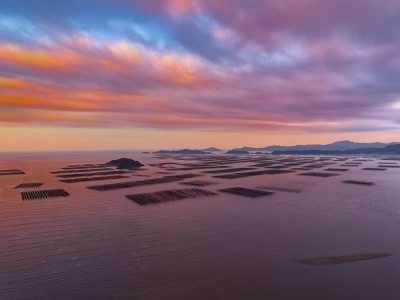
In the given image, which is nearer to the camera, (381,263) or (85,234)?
(381,263)

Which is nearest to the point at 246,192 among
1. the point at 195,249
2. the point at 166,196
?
the point at 166,196

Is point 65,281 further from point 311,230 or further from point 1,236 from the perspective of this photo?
point 311,230

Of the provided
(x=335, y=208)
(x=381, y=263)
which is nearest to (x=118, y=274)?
(x=381, y=263)

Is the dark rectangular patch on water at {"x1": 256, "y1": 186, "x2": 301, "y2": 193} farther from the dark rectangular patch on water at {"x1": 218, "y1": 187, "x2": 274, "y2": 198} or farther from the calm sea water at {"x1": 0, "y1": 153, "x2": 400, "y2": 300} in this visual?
the calm sea water at {"x1": 0, "y1": 153, "x2": 400, "y2": 300}

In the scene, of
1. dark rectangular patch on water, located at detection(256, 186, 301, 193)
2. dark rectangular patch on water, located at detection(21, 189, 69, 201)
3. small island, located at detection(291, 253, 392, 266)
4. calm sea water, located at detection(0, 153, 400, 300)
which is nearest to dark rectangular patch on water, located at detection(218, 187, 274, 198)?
dark rectangular patch on water, located at detection(256, 186, 301, 193)

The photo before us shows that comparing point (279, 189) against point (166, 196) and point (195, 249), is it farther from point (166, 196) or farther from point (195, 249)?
point (195, 249)

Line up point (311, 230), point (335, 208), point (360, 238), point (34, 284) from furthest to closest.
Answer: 1. point (335, 208)
2. point (311, 230)
3. point (360, 238)
4. point (34, 284)

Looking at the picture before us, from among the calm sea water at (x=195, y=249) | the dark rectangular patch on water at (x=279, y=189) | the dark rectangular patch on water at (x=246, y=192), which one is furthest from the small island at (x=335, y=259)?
the dark rectangular patch on water at (x=279, y=189)

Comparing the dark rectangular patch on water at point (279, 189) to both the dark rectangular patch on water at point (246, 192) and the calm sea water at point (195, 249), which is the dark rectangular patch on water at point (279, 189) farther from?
the calm sea water at point (195, 249)

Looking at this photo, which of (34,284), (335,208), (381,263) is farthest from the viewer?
(335,208)
